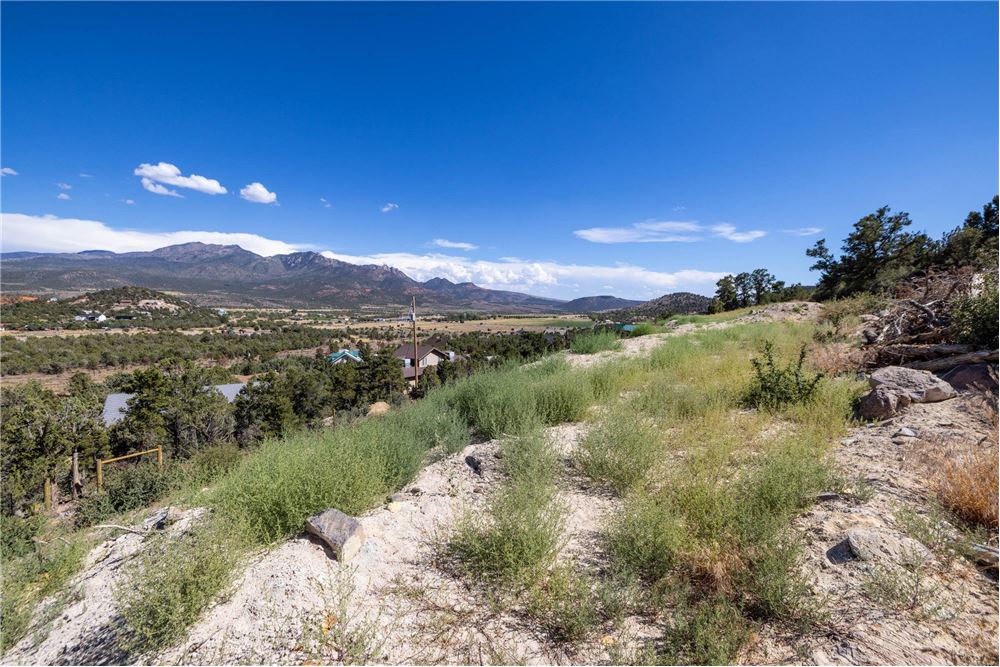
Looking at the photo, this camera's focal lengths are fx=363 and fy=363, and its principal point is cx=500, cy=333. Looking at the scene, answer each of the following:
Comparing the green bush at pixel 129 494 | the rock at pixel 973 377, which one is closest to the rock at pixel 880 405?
the rock at pixel 973 377

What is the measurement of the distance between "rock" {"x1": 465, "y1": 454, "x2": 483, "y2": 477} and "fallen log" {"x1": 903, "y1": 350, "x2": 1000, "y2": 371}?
6.46 metres

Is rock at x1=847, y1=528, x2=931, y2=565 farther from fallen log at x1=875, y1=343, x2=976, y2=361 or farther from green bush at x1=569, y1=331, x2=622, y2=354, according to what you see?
green bush at x1=569, y1=331, x2=622, y2=354

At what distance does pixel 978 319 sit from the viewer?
4.95 meters

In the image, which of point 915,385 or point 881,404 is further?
point 915,385

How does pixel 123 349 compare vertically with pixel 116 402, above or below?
below

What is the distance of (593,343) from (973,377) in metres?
6.86

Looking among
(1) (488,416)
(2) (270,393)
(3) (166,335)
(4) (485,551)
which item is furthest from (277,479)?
(3) (166,335)

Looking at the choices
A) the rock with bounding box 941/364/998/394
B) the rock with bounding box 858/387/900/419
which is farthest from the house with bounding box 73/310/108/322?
the rock with bounding box 941/364/998/394

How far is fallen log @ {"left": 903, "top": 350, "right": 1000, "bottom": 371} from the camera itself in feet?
15.1

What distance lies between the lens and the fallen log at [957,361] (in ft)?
15.1

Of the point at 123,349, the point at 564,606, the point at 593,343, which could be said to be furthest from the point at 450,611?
the point at 123,349

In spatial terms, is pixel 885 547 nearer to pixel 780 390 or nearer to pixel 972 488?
pixel 972 488

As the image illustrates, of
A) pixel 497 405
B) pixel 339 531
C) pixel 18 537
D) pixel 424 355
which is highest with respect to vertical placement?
pixel 497 405

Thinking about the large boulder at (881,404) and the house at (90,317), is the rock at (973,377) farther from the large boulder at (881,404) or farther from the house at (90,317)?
the house at (90,317)
